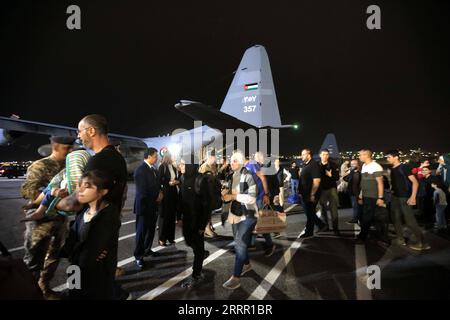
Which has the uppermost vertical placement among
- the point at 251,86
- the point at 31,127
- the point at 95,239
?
the point at 251,86

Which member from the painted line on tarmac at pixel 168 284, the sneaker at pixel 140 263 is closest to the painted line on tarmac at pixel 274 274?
the painted line on tarmac at pixel 168 284

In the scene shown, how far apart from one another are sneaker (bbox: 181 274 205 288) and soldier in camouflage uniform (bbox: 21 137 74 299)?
161 centimetres

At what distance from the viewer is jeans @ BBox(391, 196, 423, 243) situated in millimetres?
5352

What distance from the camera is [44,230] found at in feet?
10.8

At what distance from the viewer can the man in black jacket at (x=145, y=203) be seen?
181 inches

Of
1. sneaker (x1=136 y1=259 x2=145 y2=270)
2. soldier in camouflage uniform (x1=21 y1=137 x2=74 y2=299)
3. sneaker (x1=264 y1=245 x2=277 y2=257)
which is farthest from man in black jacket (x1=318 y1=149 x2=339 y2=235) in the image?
soldier in camouflage uniform (x1=21 y1=137 x2=74 y2=299)

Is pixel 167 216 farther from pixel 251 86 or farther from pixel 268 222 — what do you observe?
pixel 251 86

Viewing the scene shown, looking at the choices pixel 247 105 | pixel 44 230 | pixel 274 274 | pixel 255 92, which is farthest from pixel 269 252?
pixel 255 92

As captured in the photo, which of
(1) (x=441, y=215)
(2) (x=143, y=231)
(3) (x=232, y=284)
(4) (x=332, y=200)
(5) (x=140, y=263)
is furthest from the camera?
(1) (x=441, y=215)

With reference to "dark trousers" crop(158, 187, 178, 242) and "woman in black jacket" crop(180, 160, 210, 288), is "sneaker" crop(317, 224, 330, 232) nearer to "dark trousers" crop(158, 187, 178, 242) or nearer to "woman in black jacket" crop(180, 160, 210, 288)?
"dark trousers" crop(158, 187, 178, 242)

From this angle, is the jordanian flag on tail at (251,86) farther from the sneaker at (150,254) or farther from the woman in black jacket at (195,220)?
the woman in black jacket at (195,220)

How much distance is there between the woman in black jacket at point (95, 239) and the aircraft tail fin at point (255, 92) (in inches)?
568

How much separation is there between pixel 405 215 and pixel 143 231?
5.12 m

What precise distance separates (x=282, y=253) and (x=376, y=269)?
5.40ft
